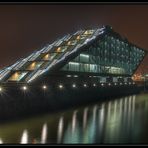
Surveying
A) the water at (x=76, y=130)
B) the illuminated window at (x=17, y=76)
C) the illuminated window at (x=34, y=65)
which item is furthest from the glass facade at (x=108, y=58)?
the water at (x=76, y=130)

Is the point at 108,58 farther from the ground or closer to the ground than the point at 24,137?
farther from the ground

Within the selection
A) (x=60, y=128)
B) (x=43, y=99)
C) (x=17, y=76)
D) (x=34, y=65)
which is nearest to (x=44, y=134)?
(x=60, y=128)

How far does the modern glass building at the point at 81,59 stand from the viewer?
194 ft

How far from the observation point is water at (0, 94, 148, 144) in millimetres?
26906

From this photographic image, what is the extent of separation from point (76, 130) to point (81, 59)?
127ft

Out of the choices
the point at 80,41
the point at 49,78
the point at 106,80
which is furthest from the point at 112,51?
the point at 49,78

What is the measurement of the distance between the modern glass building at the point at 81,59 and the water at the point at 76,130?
17.3 m

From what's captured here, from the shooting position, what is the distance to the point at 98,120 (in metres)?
38.8

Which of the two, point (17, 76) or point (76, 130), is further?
point (17, 76)

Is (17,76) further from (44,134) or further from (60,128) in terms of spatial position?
(44,134)

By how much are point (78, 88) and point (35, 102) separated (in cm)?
1626

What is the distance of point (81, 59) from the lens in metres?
68.8

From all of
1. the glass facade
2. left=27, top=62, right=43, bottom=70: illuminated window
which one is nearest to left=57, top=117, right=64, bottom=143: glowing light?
left=27, top=62, right=43, bottom=70: illuminated window

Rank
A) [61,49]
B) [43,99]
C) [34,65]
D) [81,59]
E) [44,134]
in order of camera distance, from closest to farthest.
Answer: [44,134]
[43,99]
[34,65]
[81,59]
[61,49]
